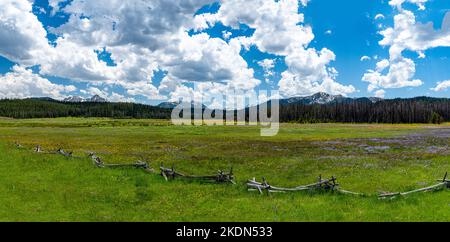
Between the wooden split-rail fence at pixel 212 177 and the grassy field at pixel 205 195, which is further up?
the wooden split-rail fence at pixel 212 177

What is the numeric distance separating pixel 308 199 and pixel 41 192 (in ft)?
56.8

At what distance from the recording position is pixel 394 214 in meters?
17.9

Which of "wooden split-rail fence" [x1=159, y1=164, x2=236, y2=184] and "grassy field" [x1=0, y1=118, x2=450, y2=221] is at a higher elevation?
"wooden split-rail fence" [x1=159, y1=164, x2=236, y2=184]

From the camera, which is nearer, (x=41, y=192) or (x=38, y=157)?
(x=41, y=192)

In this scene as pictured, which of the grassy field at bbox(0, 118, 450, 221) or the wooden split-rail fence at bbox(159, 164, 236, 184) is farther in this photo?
the wooden split-rail fence at bbox(159, 164, 236, 184)

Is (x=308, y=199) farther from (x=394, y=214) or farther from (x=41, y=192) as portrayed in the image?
(x=41, y=192)

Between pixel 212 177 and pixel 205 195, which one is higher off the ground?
pixel 212 177

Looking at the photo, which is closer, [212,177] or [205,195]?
[205,195]

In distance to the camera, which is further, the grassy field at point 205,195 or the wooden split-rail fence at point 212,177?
the wooden split-rail fence at point 212,177

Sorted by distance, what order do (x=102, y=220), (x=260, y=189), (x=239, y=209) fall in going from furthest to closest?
(x=260, y=189) < (x=239, y=209) < (x=102, y=220)
